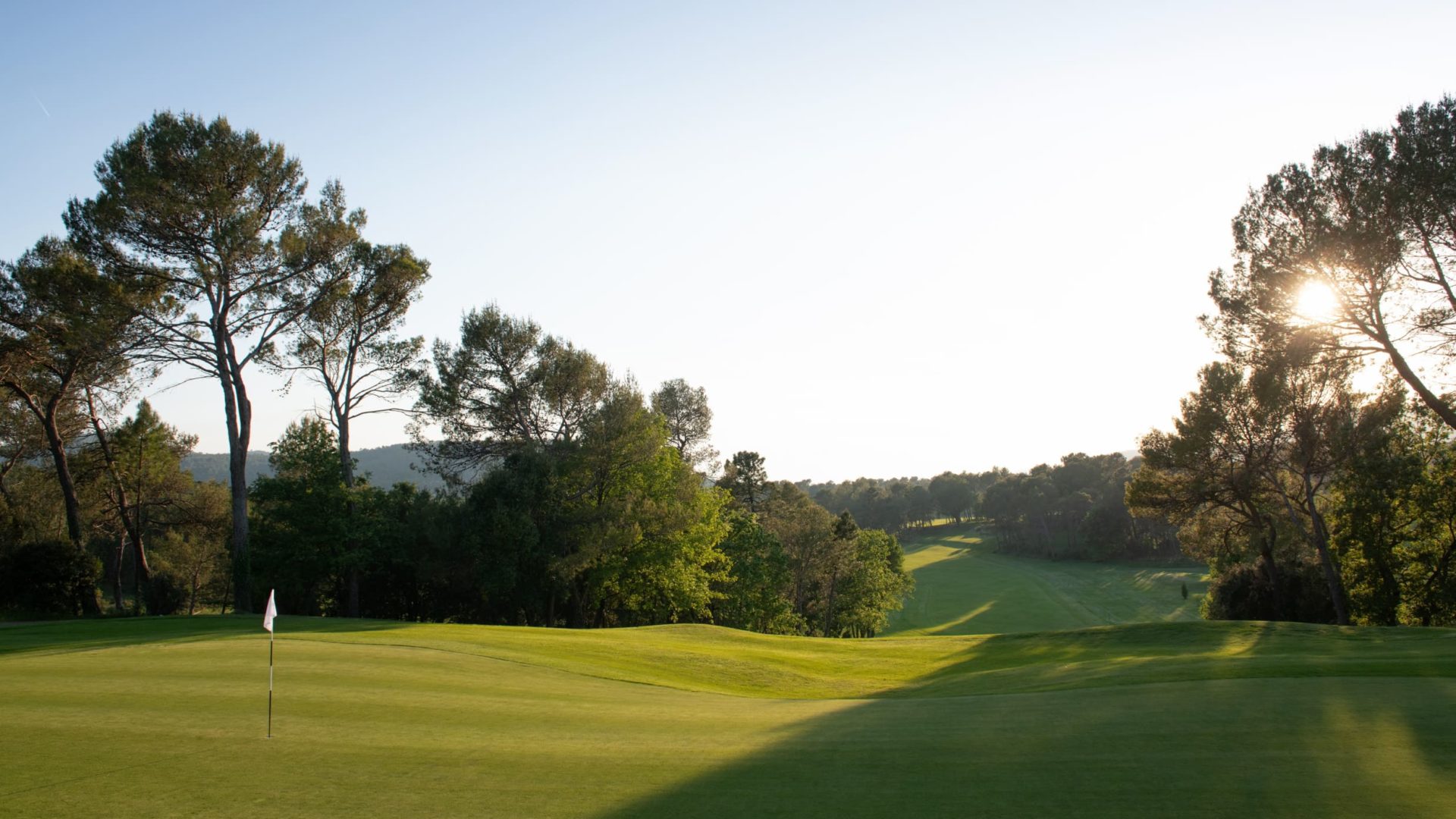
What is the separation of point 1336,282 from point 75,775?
108 ft

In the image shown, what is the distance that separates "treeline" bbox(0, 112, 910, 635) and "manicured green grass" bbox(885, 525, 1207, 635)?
22.4 metres

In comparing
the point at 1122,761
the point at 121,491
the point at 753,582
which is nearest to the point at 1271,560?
the point at 753,582

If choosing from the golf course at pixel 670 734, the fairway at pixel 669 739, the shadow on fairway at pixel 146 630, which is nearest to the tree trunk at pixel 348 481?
the shadow on fairway at pixel 146 630

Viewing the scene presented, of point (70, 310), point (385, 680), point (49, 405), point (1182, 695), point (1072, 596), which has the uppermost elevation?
point (70, 310)

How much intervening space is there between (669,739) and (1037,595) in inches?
2896

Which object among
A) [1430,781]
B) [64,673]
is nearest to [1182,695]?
[1430,781]

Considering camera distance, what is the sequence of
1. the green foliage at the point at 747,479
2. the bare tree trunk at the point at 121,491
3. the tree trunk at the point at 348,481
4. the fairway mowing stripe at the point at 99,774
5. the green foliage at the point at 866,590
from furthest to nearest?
the green foliage at the point at 747,479 → the green foliage at the point at 866,590 → the bare tree trunk at the point at 121,491 → the tree trunk at the point at 348,481 → the fairway mowing stripe at the point at 99,774

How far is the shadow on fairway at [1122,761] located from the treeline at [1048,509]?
221 feet

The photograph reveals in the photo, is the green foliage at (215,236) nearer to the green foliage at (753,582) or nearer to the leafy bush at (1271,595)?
the green foliage at (753,582)

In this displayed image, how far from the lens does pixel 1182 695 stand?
1264 centimetres

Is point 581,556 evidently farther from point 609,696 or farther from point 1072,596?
point 1072,596

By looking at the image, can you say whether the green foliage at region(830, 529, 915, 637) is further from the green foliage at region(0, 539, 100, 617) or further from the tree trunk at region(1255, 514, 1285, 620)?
the green foliage at region(0, 539, 100, 617)

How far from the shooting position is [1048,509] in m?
114

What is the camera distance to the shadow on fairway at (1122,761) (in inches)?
299
